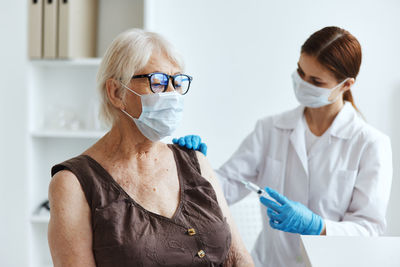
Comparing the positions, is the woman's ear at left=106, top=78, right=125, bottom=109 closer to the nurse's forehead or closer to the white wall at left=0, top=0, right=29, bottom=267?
the nurse's forehead

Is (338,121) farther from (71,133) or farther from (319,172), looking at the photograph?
(71,133)

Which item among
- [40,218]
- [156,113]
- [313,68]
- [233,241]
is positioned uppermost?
[313,68]

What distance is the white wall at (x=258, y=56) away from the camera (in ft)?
7.83

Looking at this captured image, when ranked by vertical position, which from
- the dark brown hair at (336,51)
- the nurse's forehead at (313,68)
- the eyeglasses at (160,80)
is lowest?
the eyeglasses at (160,80)

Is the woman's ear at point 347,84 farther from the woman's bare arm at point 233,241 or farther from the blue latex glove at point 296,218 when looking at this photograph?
the woman's bare arm at point 233,241

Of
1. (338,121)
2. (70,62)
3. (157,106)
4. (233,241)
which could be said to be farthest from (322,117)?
(70,62)

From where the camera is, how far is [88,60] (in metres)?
2.35

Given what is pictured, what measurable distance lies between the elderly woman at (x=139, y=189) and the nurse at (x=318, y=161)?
20 cm

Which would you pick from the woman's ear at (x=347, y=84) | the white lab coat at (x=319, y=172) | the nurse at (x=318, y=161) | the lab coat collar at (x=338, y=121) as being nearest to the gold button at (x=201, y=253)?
the nurse at (x=318, y=161)

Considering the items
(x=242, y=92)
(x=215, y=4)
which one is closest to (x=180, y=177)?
(x=242, y=92)

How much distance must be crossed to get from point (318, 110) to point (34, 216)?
1700mm

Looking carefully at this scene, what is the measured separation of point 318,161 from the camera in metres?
1.75

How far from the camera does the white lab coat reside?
64.1 inches

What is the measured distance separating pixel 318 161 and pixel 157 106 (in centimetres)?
79
